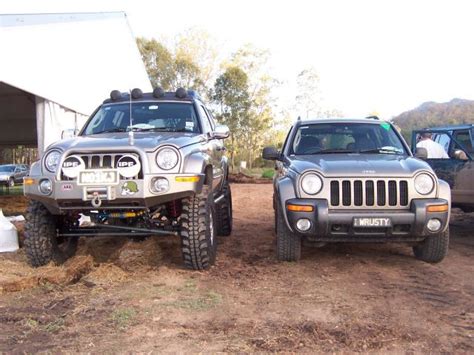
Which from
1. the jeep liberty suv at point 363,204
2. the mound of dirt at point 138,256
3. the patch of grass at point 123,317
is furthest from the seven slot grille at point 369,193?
the patch of grass at point 123,317

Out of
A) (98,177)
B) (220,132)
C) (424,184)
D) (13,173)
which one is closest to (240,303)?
(98,177)

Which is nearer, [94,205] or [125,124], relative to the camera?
[94,205]

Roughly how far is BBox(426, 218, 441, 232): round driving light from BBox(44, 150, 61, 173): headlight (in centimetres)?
368

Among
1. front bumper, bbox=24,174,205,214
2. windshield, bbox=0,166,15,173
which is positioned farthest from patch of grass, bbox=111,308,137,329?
windshield, bbox=0,166,15,173

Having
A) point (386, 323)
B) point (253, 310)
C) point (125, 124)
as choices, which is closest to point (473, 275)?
point (386, 323)

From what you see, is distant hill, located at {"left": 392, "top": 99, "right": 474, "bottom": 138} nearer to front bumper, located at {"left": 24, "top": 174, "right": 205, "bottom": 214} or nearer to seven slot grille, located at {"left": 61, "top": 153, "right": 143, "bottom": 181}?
front bumper, located at {"left": 24, "top": 174, "right": 205, "bottom": 214}

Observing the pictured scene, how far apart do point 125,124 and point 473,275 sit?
422cm

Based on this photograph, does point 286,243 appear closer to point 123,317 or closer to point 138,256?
point 138,256

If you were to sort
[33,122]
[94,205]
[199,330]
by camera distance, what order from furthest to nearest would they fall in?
[33,122] < [94,205] < [199,330]

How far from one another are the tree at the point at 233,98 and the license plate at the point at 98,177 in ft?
78.9

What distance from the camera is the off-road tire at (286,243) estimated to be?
5332 millimetres

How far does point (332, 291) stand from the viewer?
14.7 ft

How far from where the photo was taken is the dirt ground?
330 centimetres

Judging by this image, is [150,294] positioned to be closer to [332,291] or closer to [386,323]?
[332,291]
